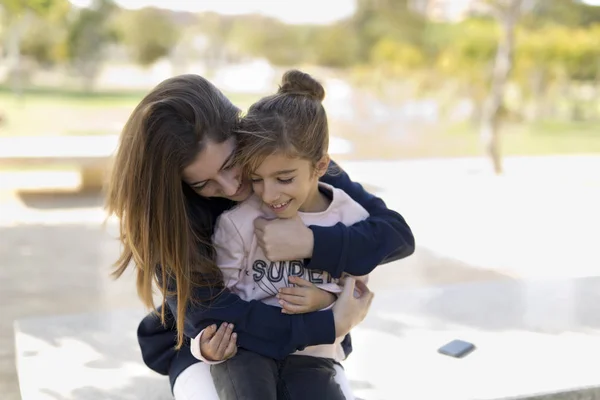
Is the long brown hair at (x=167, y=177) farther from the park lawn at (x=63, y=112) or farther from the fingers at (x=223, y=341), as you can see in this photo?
the park lawn at (x=63, y=112)

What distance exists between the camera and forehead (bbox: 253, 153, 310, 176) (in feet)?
5.73

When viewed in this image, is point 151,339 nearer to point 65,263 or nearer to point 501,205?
point 65,263

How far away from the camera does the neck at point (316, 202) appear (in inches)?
77.2

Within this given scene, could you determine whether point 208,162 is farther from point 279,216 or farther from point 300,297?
point 300,297

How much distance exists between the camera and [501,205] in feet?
24.2

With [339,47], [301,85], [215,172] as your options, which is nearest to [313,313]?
[215,172]

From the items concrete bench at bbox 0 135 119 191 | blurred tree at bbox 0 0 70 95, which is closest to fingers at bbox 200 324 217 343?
concrete bench at bbox 0 135 119 191

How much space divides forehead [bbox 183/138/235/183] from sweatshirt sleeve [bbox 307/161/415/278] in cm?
28

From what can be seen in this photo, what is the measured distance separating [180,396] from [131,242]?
18.7 inches

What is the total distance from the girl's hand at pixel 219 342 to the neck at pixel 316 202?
14.3 inches

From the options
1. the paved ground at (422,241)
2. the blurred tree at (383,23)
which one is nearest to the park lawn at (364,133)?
the blurred tree at (383,23)

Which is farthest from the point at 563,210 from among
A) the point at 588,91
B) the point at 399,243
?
the point at 588,91

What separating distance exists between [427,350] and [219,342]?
3.44ft

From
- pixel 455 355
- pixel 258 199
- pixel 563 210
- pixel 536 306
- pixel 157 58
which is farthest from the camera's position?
pixel 157 58
